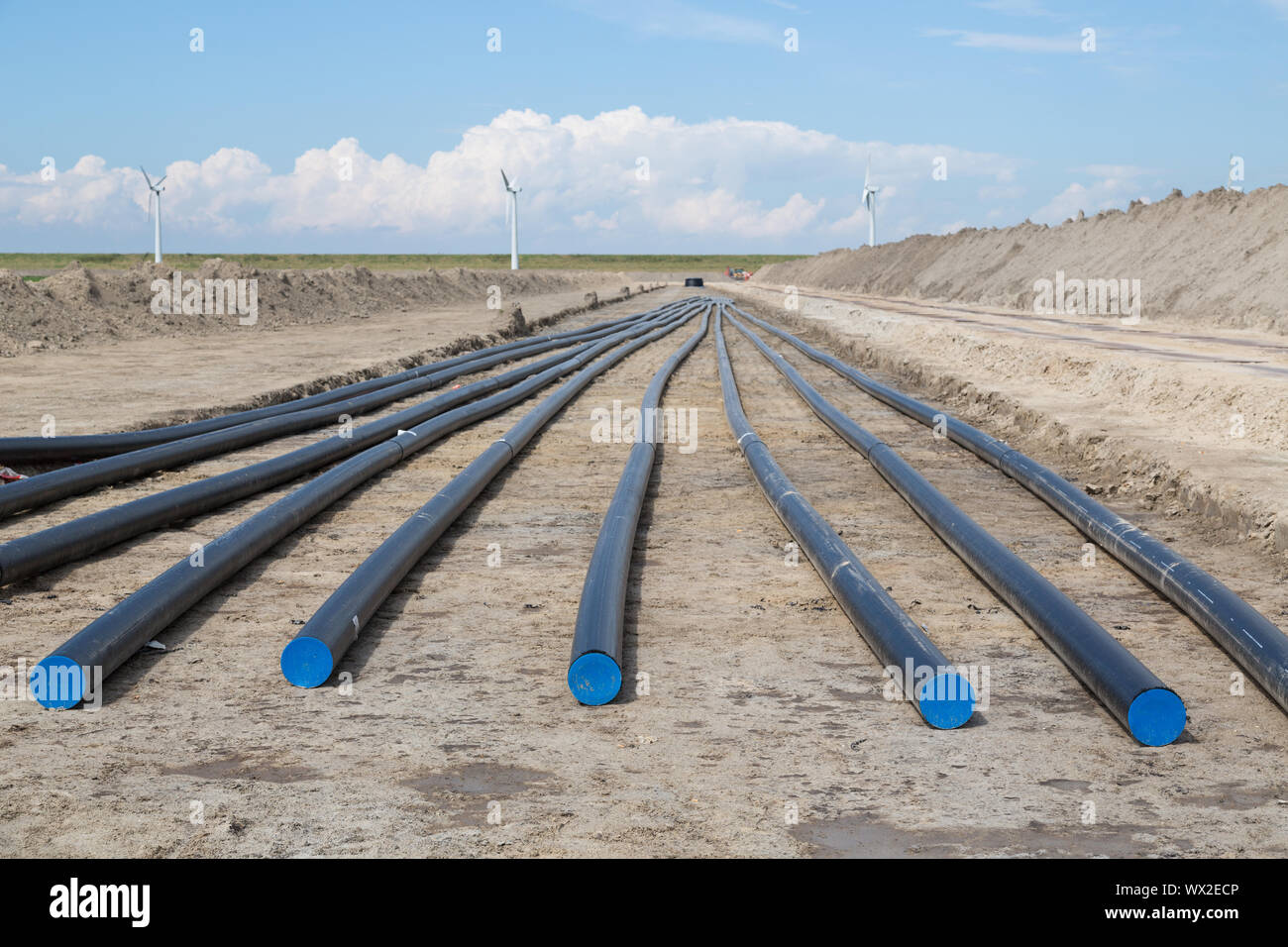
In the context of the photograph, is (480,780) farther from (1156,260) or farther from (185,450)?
(1156,260)

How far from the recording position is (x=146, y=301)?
2720 centimetres

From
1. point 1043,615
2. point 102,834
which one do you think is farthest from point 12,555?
point 1043,615

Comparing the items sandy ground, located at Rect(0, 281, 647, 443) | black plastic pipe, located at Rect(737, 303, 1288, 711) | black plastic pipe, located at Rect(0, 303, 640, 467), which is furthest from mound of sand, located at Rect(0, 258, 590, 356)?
black plastic pipe, located at Rect(737, 303, 1288, 711)

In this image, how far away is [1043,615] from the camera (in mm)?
5496

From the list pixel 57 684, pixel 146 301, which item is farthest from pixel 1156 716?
pixel 146 301

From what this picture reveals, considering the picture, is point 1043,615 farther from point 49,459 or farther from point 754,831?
point 49,459

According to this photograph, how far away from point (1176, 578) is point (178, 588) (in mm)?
5407

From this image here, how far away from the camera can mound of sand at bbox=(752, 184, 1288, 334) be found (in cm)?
2952

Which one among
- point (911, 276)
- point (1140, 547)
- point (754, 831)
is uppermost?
point (911, 276)

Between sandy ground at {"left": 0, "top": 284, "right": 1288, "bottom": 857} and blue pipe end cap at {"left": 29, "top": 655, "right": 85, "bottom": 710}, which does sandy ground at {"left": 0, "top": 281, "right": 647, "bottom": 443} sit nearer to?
sandy ground at {"left": 0, "top": 284, "right": 1288, "bottom": 857}

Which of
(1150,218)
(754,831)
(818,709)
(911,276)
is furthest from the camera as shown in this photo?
(911,276)

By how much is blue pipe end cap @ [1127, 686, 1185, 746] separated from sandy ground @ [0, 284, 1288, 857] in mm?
87

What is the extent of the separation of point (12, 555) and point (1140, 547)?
665 cm

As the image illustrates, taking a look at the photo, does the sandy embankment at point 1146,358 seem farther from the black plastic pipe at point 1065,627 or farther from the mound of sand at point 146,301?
the mound of sand at point 146,301
